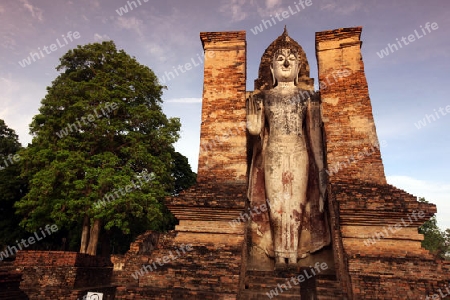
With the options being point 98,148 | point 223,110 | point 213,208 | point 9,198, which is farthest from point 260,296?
point 9,198

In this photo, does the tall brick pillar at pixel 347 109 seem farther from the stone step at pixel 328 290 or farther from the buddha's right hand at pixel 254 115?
the stone step at pixel 328 290

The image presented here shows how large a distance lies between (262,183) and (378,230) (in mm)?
2405

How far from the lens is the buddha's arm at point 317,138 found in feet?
19.5

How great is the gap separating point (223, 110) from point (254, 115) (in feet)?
2.38

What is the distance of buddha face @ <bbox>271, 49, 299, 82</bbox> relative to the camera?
6.92 meters

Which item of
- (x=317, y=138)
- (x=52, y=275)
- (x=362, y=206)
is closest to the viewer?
(x=362, y=206)

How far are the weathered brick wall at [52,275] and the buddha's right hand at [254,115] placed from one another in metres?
6.24

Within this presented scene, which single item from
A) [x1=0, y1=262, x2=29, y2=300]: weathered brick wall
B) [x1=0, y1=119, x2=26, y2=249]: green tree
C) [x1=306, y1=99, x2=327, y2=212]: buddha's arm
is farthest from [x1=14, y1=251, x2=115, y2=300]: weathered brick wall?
[x1=0, y1=119, x2=26, y2=249]: green tree

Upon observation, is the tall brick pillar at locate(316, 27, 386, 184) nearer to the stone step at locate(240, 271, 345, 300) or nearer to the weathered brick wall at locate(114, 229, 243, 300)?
the stone step at locate(240, 271, 345, 300)

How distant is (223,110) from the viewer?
6.22 m

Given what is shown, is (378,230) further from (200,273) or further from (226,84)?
(226,84)

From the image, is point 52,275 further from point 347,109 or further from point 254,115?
point 347,109

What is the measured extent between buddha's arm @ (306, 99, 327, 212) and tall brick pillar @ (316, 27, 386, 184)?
18.4 inches

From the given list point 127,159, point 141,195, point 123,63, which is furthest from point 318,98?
point 123,63
